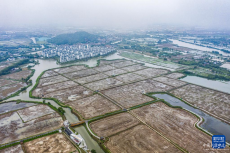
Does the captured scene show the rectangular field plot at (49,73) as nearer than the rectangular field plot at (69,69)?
Yes

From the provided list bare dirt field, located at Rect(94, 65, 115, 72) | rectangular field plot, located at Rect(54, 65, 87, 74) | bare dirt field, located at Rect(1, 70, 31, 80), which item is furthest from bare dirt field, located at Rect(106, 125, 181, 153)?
bare dirt field, located at Rect(1, 70, 31, 80)

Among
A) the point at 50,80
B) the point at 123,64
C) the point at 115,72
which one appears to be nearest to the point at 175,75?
the point at 115,72

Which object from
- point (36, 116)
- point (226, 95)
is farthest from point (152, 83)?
point (36, 116)

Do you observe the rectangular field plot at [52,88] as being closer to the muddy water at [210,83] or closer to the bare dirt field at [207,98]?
the bare dirt field at [207,98]

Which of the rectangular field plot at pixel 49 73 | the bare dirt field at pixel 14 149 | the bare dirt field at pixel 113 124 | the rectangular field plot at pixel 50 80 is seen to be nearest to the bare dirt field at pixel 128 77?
the rectangular field plot at pixel 50 80

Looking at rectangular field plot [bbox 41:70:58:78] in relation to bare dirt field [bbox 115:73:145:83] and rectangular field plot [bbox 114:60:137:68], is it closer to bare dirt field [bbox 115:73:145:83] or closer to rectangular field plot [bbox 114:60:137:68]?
bare dirt field [bbox 115:73:145:83]

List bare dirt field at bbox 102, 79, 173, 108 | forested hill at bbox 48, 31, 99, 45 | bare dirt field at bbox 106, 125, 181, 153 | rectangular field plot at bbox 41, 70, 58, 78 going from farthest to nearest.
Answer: forested hill at bbox 48, 31, 99, 45 < rectangular field plot at bbox 41, 70, 58, 78 < bare dirt field at bbox 102, 79, 173, 108 < bare dirt field at bbox 106, 125, 181, 153
